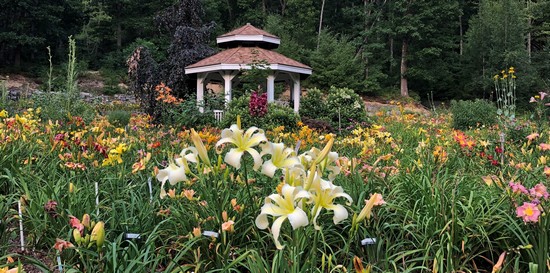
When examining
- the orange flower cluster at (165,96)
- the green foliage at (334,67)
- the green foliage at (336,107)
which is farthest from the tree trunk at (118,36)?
the orange flower cluster at (165,96)

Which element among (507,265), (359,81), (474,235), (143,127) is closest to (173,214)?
(474,235)

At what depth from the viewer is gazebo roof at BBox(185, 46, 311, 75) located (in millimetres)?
11742

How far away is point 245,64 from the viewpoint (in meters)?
11.7

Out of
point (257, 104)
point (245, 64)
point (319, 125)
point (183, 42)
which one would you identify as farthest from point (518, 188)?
point (183, 42)

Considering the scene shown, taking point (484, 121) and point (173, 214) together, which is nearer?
point (173, 214)

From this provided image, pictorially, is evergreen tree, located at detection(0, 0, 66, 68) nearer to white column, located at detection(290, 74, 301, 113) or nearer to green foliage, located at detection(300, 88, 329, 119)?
white column, located at detection(290, 74, 301, 113)

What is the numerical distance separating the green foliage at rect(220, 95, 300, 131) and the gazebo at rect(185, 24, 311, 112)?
1.41 m

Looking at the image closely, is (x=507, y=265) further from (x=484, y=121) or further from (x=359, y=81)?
(x=359, y=81)

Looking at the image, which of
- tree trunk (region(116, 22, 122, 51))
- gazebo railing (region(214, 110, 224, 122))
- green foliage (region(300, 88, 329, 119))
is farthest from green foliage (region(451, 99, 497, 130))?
tree trunk (region(116, 22, 122, 51))

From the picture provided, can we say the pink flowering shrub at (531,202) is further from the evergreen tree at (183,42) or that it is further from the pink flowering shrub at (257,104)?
Result: the evergreen tree at (183,42)

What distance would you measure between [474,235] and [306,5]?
29.0 metres

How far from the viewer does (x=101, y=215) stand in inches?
80.0

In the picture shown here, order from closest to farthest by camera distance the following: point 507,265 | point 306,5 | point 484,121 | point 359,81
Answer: point 507,265
point 484,121
point 359,81
point 306,5

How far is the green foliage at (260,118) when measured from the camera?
809 cm
